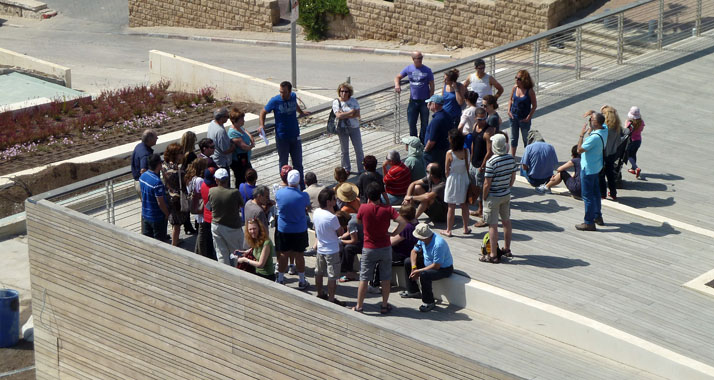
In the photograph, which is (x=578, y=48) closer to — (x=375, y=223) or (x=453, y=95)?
(x=453, y=95)

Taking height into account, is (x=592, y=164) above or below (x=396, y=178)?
above

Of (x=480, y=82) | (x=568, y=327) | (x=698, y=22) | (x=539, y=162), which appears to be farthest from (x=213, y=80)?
(x=568, y=327)

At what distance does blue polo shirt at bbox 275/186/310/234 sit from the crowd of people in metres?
0.01

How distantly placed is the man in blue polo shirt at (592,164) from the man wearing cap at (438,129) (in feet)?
6.08

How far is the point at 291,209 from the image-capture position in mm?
11953

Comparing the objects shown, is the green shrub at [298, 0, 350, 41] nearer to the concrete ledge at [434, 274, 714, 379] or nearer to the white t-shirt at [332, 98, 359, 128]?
the white t-shirt at [332, 98, 359, 128]

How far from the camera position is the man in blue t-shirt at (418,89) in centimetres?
1550

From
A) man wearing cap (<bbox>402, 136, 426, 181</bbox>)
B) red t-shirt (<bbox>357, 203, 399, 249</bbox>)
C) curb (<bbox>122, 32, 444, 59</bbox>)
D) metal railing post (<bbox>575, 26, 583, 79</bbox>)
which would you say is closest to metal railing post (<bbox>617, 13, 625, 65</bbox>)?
metal railing post (<bbox>575, 26, 583, 79</bbox>)

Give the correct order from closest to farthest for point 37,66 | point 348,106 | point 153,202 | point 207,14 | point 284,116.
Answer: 1. point 153,202
2. point 284,116
3. point 348,106
4. point 37,66
5. point 207,14

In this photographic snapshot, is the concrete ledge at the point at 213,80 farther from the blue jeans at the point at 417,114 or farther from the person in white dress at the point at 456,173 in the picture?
the person in white dress at the point at 456,173

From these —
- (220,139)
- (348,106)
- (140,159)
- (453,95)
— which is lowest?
(140,159)

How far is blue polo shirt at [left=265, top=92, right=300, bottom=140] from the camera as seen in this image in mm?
14266

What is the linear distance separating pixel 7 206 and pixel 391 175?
405 inches

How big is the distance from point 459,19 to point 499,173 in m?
17.5
